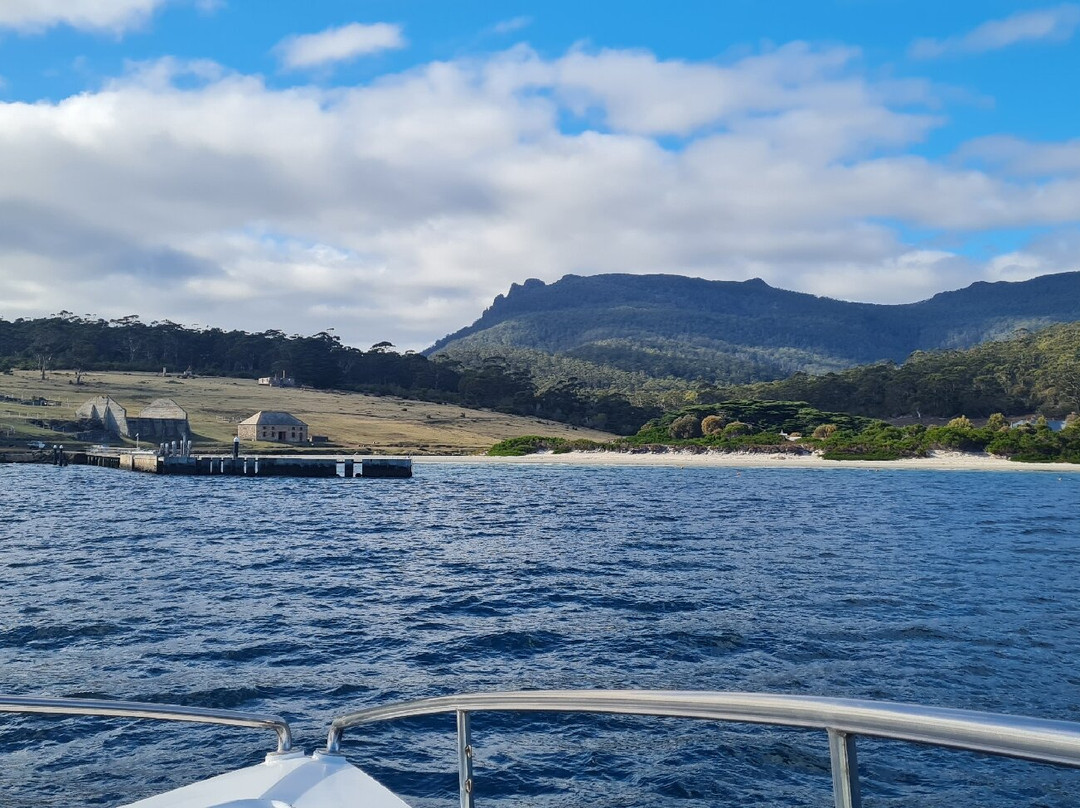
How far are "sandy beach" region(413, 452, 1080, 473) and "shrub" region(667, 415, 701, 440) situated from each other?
39.7 feet

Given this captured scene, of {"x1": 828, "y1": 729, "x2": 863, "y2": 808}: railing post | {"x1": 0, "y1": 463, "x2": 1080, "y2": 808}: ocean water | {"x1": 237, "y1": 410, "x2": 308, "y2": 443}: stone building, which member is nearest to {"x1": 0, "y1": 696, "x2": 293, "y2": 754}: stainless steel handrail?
{"x1": 828, "y1": 729, "x2": 863, "y2": 808}: railing post

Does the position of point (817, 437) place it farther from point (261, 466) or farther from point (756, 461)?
point (261, 466)

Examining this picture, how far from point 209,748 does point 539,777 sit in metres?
4.11

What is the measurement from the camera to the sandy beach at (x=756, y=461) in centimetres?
7150

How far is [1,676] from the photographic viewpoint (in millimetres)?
12711

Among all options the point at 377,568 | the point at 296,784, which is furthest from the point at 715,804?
the point at 377,568

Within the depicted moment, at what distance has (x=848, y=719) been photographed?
2.22 meters

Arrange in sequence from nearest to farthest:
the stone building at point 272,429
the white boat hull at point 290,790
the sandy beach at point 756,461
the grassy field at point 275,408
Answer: the white boat hull at point 290,790 < the sandy beach at point 756,461 < the grassy field at point 275,408 < the stone building at point 272,429

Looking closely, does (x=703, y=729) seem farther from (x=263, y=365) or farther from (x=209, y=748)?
(x=263, y=365)

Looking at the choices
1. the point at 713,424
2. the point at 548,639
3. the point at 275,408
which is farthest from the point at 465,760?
the point at 275,408

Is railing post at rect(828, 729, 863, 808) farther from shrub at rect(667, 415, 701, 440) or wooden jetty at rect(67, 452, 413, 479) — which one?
shrub at rect(667, 415, 701, 440)

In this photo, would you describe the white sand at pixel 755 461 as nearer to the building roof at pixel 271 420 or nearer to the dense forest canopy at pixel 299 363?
the building roof at pixel 271 420

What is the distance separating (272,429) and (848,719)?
343ft

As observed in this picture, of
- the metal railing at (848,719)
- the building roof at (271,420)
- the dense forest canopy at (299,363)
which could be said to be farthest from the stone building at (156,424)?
the metal railing at (848,719)
